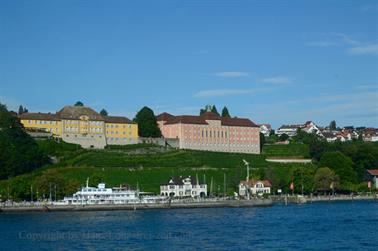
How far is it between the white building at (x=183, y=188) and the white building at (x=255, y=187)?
5.15 m

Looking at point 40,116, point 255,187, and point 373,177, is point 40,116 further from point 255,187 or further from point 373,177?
point 373,177

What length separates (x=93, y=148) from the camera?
10875cm

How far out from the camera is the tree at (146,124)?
120 metres

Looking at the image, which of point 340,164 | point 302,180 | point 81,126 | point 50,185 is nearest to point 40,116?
point 81,126

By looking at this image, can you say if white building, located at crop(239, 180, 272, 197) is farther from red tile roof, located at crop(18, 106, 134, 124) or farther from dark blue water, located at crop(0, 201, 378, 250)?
red tile roof, located at crop(18, 106, 134, 124)

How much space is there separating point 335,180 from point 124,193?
1388 inches

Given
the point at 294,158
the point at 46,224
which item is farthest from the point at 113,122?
the point at 46,224

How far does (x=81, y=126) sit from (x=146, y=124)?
13.0 m

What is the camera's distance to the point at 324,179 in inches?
3947

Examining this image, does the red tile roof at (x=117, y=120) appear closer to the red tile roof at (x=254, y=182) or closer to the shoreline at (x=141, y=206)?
the red tile roof at (x=254, y=182)

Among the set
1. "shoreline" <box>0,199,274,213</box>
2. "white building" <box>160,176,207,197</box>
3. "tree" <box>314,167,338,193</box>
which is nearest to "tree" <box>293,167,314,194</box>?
"tree" <box>314,167,338,193</box>

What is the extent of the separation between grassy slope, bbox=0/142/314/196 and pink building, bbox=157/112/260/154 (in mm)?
7800

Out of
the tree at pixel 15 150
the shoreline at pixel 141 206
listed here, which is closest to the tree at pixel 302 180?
the shoreline at pixel 141 206

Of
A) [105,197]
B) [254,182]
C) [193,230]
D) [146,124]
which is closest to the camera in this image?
[193,230]
